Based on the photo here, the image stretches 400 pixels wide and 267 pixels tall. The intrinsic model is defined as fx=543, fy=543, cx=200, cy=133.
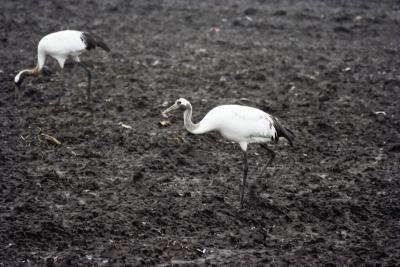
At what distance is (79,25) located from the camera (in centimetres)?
1340

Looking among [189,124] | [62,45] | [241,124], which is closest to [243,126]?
[241,124]

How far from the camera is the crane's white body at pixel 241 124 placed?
656 cm

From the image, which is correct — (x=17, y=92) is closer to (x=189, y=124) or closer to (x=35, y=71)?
(x=35, y=71)

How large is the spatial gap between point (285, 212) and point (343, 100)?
154 inches

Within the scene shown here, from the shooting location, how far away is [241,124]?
655cm

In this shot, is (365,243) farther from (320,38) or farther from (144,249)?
(320,38)

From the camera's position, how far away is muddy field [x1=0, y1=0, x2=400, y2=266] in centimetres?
570

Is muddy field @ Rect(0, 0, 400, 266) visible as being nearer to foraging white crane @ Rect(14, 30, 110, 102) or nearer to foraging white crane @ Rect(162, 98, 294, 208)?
foraging white crane @ Rect(14, 30, 110, 102)

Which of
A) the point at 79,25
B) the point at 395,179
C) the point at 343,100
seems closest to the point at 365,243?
the point at 395,179

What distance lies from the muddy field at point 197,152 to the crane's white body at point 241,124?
0.72 metres

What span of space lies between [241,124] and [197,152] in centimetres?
141

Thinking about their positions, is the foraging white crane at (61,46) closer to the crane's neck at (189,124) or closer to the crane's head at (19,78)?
the crane's head at (19,78)

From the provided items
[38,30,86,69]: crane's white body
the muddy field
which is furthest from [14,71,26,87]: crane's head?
[38,30,86,69]: crane's white body

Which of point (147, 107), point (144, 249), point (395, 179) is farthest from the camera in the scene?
point (147, 107)
